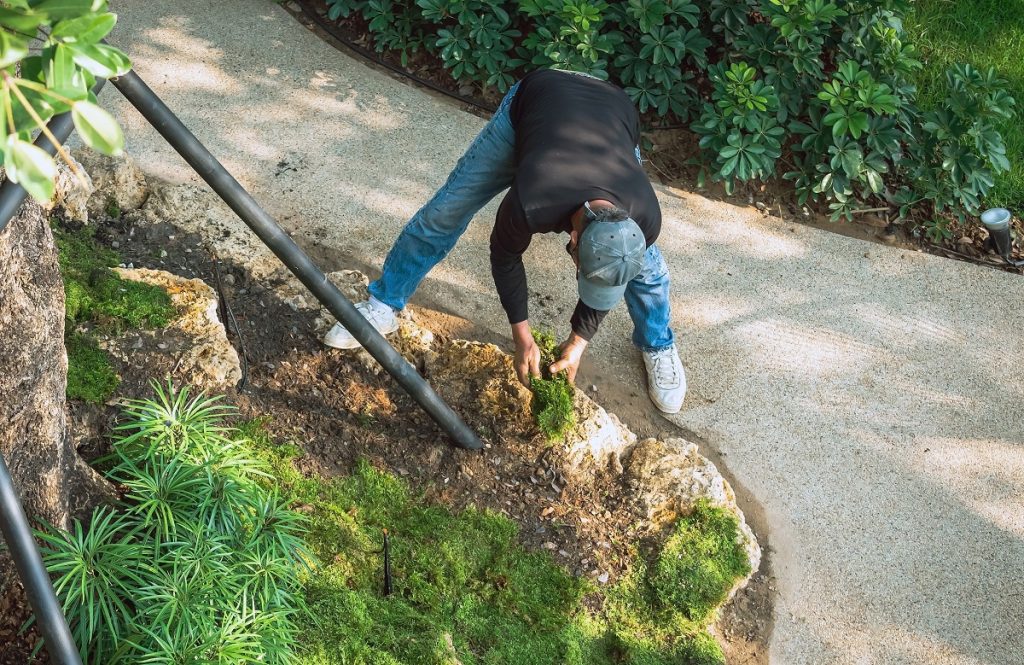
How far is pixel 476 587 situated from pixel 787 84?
122 inches

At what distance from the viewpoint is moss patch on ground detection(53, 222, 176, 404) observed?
2.95m

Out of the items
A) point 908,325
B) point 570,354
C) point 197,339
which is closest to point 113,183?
point 197,339

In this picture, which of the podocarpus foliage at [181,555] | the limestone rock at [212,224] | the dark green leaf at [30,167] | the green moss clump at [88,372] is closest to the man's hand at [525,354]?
the podocarpus foliage at [181,555]

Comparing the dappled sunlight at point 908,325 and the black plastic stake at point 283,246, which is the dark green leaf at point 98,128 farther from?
the dappled sunlight at point 908,325

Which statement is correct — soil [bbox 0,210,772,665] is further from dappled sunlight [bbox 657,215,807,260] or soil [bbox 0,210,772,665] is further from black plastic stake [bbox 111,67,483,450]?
dappled sunlight [bbox 657,215,807,260]

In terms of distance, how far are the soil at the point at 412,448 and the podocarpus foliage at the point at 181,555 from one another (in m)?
0.30

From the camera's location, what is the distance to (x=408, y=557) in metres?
3.00

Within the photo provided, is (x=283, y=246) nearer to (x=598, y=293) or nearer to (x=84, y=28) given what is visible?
(x=598, y=293)

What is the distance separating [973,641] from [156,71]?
14.9 feet

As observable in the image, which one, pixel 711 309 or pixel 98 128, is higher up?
pixel 98 128

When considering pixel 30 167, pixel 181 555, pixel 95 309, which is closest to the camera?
pixel 30 167

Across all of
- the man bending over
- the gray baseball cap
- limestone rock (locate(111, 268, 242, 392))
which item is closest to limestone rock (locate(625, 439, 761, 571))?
the man bending over

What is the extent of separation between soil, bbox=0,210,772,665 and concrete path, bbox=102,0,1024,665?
314 mm

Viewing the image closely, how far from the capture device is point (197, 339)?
3211 millimetres
